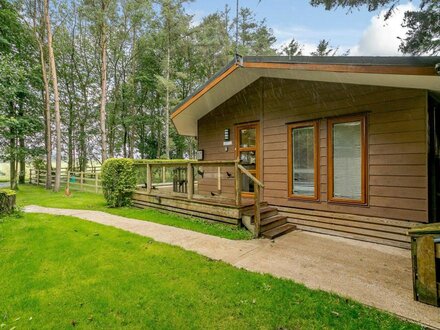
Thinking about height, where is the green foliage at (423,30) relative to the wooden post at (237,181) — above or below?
above

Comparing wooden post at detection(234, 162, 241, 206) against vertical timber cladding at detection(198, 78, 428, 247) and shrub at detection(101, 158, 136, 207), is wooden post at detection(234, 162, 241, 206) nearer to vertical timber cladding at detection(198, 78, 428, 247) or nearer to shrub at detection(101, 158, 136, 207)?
vertical timber cladding at detection(198, 78, 428, 247)

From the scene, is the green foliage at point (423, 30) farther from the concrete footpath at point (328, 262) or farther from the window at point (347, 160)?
the concrete footpath at point (328, 262)

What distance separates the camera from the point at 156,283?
9.57 ft

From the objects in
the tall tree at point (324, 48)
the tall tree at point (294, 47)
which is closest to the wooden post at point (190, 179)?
the tall tree at point (324, 48)

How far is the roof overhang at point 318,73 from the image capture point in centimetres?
345

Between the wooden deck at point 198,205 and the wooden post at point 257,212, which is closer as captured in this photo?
the wooden post at point 257,212

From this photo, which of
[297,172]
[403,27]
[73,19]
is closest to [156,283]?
[297,172]

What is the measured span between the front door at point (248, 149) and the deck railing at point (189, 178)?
0.30 metres

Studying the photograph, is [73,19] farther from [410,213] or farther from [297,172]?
[410,213]

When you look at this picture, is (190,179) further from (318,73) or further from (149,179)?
(318,73)

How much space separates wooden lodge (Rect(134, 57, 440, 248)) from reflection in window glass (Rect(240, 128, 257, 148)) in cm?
3

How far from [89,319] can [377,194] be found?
4.83 meters

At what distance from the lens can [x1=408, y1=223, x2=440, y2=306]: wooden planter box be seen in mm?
2406

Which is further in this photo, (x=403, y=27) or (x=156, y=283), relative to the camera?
(x=403, y=27)
